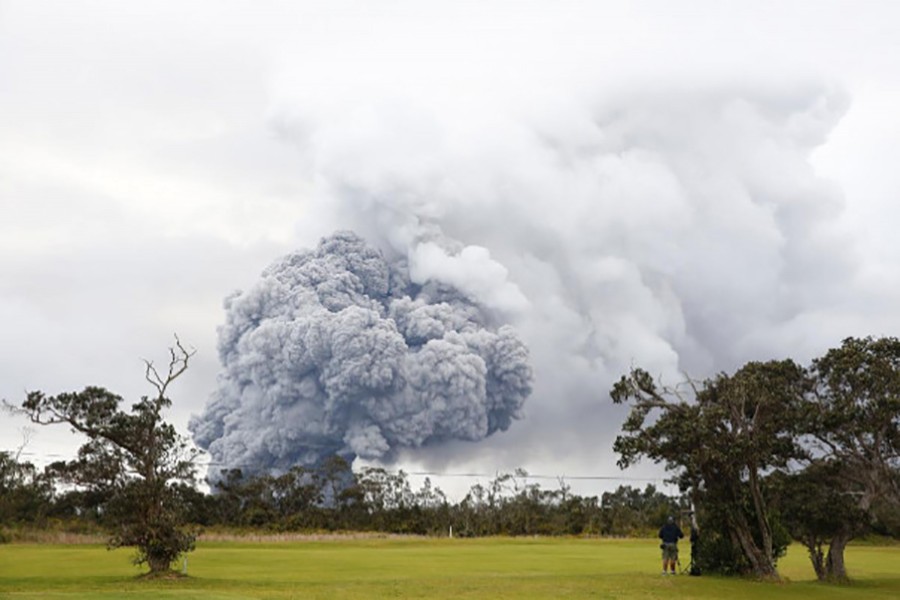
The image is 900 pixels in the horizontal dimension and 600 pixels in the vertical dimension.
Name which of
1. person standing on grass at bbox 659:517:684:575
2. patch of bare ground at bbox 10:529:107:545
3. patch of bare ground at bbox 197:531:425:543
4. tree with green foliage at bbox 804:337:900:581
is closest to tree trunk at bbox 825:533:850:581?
tree with green foliage at bbox 804:337:900:581

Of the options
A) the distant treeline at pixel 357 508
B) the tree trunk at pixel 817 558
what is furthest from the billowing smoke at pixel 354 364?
the tree trunk at pixel 817 558

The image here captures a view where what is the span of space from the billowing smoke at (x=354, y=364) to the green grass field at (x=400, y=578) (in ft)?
178

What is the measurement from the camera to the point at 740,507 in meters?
36.8

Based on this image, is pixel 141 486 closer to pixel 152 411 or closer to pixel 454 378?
pixel 152 411

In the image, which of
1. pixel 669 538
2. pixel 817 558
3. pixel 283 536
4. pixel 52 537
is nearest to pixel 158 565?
pixel 669 538

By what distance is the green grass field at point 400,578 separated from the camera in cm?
2966

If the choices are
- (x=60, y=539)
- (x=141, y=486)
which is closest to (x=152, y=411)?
(x=141, y=486)

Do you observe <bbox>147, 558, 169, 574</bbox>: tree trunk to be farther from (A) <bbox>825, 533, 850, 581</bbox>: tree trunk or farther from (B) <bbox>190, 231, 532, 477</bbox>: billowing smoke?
(B) <bbox>190, 231, 532, 477</bbox>: billowing smoke

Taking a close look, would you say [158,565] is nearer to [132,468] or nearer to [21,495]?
[132,468]

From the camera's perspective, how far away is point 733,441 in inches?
1378

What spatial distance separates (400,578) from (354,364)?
7254 cm

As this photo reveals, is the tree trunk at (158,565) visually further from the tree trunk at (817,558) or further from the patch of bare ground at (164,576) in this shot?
the tree trunk at (817,558)

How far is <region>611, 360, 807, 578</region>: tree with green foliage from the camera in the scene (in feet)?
115

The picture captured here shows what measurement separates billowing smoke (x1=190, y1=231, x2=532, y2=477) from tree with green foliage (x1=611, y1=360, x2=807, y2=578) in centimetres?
7067
